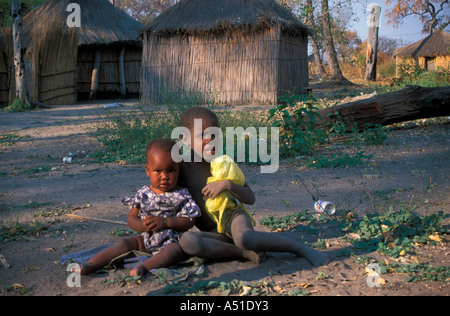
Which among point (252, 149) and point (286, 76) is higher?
point (286, 76)

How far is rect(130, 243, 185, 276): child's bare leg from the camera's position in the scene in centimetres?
249

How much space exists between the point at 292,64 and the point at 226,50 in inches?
81.3

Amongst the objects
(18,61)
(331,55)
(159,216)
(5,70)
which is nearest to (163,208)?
(159,216)

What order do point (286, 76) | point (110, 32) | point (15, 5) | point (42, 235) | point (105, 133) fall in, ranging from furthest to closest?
point (110, 32), point (286, 76), point (15, 5), point (105, 133), point (42, 235)

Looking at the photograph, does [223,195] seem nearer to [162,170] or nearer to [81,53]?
[162,170]

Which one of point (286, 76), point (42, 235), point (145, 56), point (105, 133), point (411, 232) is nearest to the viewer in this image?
point (411, 232)

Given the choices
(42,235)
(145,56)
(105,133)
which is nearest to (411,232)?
(42,235)

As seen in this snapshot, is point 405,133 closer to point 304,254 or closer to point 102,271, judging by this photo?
point 304,254

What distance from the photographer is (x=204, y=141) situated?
2.69 meters

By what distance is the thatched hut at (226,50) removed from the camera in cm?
1190

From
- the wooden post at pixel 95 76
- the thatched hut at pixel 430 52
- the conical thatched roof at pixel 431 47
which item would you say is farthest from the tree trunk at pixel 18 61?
the conical thatched roof at pixel 431 47

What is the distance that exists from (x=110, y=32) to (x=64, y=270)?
50.3 feet

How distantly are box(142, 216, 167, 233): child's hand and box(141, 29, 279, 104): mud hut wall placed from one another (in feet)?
29.7

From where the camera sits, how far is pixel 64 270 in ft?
8.50
